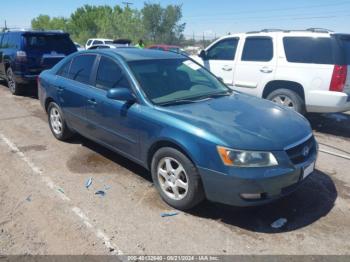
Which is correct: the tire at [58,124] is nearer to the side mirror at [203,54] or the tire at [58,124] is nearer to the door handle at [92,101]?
the door handle at [92,101]

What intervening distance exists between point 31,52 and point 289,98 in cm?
680

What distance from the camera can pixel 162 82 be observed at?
4.28 m

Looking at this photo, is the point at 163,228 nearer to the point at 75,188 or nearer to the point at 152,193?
the point at 152,193

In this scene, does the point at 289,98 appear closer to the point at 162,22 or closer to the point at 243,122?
the point at 243,122

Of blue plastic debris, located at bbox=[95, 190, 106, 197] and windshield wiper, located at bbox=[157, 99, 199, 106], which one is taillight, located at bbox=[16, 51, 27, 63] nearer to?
blue plastic debris, located at bbox=[95, 190, 106, 197]

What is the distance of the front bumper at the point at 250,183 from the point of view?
10.4 feet

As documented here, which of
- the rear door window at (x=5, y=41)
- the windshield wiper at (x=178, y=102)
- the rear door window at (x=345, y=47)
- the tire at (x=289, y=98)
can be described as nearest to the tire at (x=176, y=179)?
the windshield wiper at (x=178, y=102)

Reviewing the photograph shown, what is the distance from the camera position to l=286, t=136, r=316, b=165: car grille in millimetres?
3373

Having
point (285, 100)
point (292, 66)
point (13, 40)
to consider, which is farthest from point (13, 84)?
point (292, 66)

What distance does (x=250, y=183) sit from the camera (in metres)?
3.16

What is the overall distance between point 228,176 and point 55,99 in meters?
3.65

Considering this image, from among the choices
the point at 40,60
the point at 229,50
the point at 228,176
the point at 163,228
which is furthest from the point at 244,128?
the point at 40,60

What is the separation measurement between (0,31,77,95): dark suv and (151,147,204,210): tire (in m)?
6.89

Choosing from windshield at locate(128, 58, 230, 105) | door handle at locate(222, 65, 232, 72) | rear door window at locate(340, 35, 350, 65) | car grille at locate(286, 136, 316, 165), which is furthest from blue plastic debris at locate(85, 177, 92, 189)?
rear door window at locate(340, 35, 350, 65)
